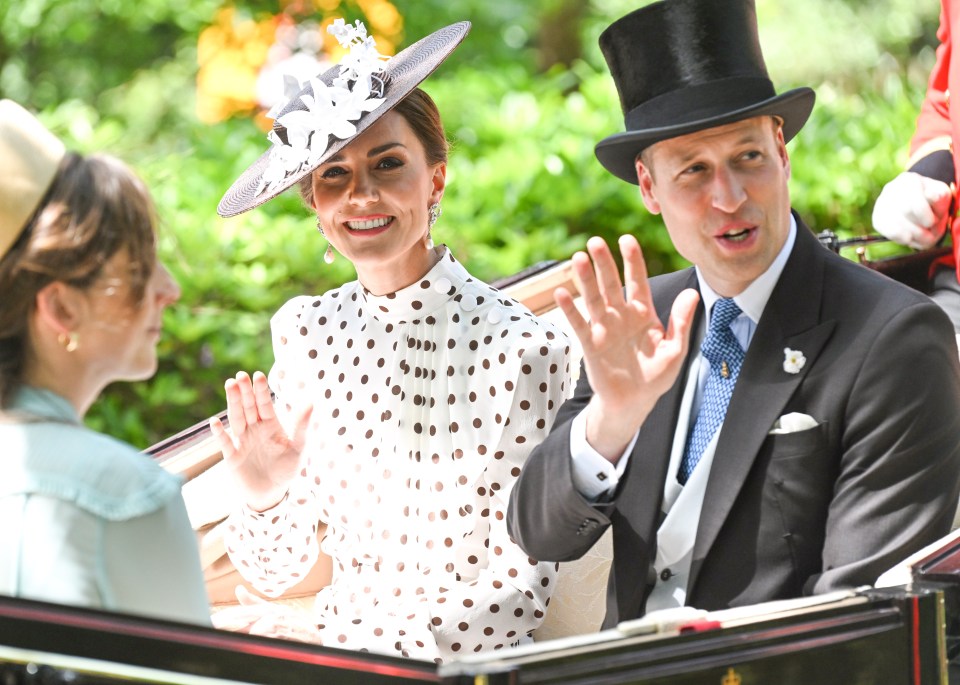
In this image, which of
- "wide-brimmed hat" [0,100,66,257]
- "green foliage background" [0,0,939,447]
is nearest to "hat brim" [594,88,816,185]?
"wide-brimmed hat" [0,100,66,257]

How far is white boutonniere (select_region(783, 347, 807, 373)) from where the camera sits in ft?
7.75

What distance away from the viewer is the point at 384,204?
2.72 meters

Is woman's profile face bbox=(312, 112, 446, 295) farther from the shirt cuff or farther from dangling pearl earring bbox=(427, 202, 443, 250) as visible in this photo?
the shirt cuff

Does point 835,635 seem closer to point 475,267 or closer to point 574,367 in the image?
point 574,367

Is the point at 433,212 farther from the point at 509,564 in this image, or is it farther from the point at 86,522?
the point at 86,522

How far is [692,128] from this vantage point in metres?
2.38

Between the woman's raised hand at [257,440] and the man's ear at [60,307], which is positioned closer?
the man's ear at [60,307]

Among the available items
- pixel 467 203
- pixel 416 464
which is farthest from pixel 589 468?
pixel 467 203

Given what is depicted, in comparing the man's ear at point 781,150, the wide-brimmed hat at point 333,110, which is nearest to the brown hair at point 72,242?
the wide-brimmed hat at point 333,110

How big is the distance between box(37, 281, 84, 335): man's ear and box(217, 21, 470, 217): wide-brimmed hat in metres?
0.96

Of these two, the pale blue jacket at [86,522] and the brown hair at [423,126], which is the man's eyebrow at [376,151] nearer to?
the brown hair at [423,126]

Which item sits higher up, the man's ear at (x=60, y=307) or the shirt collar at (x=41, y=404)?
→ the man's ear at (x=60, y=307)

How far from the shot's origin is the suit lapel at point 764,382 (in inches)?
92.7

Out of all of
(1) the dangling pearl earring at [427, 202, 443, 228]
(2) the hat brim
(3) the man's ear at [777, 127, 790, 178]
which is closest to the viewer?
(2) the hat brim
